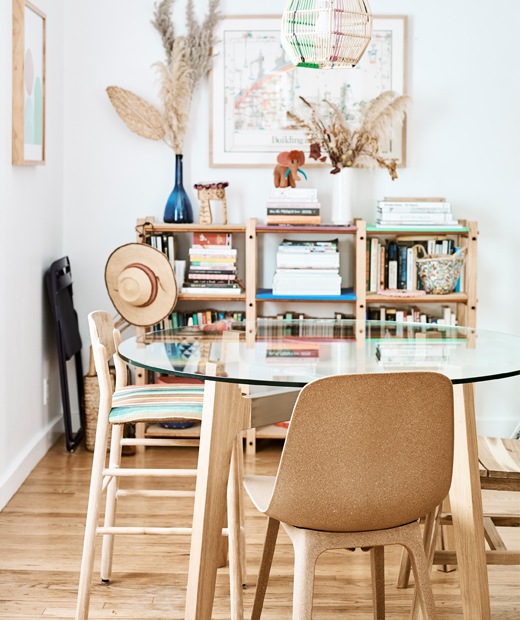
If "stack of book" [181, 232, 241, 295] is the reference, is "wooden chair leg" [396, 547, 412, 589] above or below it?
below

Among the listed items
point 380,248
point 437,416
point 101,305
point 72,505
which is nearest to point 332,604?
point 437,416

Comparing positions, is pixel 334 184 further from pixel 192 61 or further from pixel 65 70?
pixel 65 70

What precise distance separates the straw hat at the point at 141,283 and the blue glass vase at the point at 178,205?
0.28 m

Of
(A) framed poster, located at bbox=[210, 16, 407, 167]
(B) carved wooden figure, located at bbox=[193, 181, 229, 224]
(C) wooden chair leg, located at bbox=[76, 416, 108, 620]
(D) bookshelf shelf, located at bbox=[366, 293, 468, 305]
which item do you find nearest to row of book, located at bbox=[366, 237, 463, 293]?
(D) bookshelf shelf, located at bbox=[366, 293, 468, 305]

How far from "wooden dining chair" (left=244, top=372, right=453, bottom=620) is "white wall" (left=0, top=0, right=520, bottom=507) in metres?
2.68

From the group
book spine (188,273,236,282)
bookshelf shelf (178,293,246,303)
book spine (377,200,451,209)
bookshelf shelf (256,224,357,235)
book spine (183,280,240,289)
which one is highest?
book spine (377,200,451,209)

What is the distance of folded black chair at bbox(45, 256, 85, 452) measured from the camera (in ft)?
13.9

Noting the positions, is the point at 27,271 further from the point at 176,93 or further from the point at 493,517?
the point at 493,517

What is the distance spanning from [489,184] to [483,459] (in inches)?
89.0

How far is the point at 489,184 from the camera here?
4.61 m

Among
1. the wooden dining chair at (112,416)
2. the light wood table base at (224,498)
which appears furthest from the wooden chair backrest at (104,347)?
the light wood table base at (224,498)

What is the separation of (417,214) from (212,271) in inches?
38.5

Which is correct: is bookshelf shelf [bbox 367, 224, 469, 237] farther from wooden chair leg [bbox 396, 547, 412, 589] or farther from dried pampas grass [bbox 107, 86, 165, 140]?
wooden chair leg [bbox 396, 547, 412, 589]

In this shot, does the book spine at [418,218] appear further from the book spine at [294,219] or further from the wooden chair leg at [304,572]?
the wooden chair leg at [304,572]
